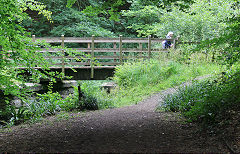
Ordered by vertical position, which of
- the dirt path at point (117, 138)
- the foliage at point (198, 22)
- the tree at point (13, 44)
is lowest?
the dirt path at point (117, 138)

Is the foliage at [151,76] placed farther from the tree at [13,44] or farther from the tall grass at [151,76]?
the tree at [13,44]

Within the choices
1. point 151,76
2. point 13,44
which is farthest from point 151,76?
point 13,44

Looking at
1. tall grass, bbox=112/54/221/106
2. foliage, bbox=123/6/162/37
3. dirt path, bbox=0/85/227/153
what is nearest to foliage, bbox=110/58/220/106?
tall grass, bbox=112/54/221/106

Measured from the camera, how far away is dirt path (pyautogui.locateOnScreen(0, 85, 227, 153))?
10.2ft

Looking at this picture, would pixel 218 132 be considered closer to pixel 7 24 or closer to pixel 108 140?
pixel 108 140

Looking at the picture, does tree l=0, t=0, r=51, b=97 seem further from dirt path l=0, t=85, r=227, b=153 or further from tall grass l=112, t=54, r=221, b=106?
tall grass l=112, t=54, r=221, b=106

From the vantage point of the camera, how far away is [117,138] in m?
3.57

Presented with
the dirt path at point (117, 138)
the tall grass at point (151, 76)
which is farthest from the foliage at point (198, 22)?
the dirt path at point (117, 138)

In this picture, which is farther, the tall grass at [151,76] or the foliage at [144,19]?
the foliage at [144,19]

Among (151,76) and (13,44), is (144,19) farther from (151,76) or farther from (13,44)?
(13,44)

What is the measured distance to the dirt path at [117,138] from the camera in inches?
123

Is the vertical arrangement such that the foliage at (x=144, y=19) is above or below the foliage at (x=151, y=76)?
above

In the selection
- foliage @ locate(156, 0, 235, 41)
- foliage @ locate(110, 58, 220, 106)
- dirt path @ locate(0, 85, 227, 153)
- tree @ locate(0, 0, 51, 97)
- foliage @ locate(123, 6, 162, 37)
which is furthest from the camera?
foliage @ locate(123, 6, 162, 37)

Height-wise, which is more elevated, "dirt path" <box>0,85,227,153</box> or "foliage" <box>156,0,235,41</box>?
"foliage" <box>156,0,235,41</box>
